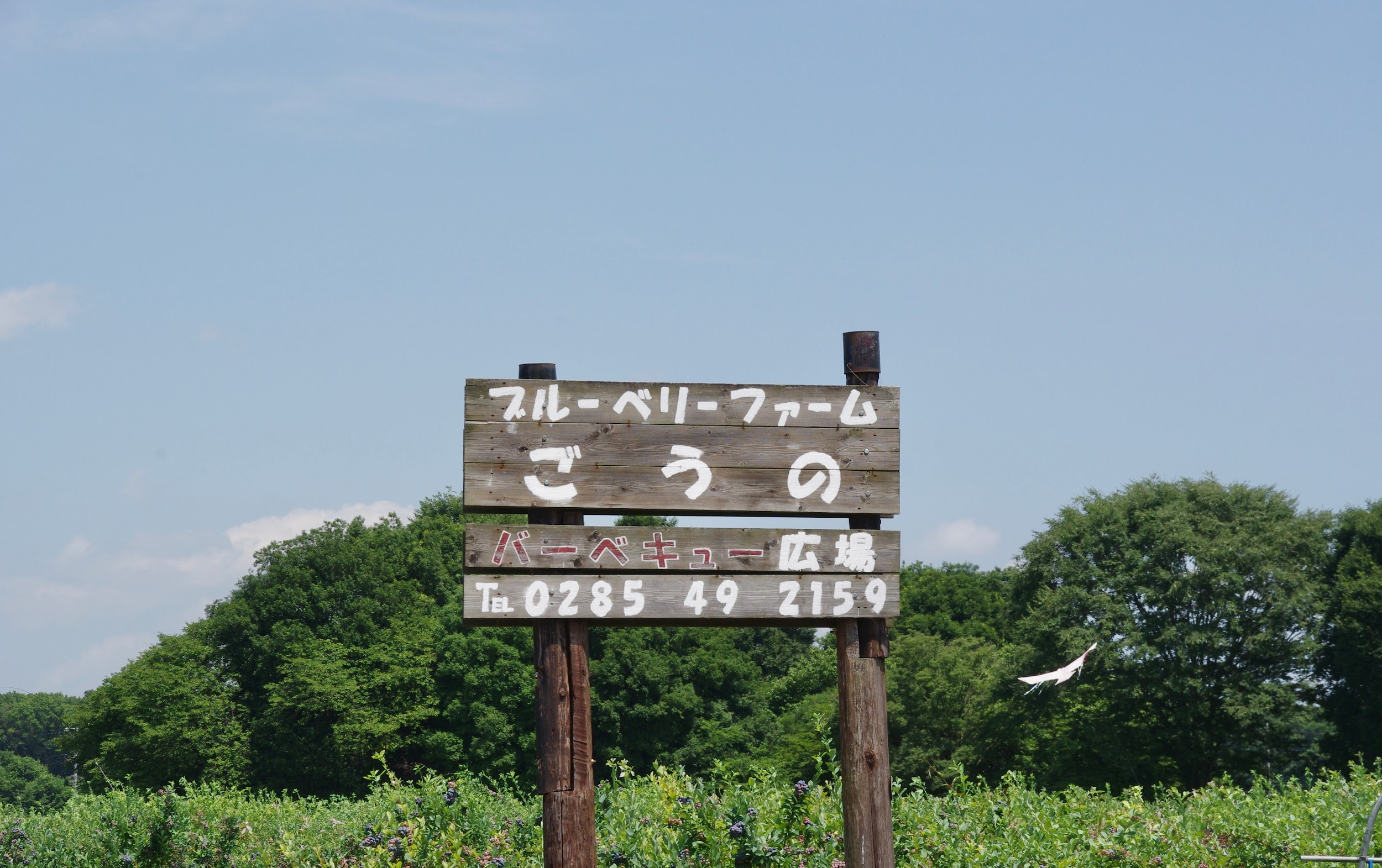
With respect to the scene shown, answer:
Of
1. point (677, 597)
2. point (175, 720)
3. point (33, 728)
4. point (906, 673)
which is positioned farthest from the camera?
point (33, 728)

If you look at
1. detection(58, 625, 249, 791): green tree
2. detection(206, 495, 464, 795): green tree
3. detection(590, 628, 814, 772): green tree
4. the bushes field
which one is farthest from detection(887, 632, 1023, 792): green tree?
the bushes field

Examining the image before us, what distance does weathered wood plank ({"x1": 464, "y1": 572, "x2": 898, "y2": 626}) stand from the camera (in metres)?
5.95

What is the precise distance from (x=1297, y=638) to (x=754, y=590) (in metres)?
33.9

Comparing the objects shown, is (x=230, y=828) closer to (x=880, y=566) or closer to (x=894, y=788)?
(x=894, y=788)

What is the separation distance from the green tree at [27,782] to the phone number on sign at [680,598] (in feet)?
227

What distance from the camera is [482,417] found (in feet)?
20.0

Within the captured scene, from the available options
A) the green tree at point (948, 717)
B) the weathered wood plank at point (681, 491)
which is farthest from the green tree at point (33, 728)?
the weathered wood plank at point (681, 491)

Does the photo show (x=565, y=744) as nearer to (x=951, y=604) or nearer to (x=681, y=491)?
(x=681, y=491)

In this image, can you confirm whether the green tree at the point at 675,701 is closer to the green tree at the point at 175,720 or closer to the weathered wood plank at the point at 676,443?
the green tree at the point at 175,720

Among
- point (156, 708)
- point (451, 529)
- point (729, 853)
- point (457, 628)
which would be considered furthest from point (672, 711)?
point (729, 853)

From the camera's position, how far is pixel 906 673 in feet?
138

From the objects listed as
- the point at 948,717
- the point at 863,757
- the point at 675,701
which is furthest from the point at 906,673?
the point at 863,757

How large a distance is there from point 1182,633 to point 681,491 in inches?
1271

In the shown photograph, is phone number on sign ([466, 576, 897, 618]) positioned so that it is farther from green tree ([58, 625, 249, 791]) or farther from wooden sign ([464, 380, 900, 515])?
green tree ([58, 625, 249, 791])
